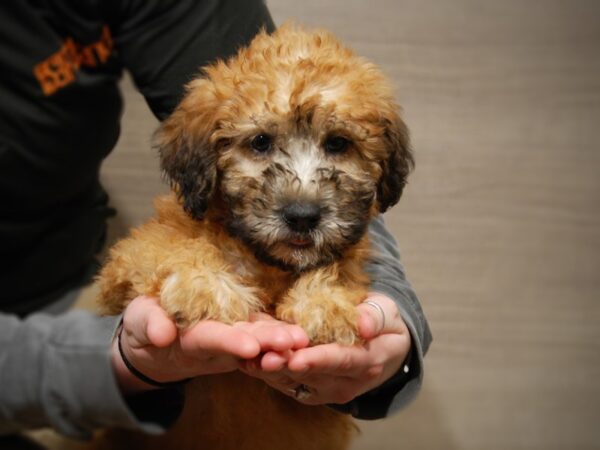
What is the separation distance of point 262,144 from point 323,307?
0.33 m

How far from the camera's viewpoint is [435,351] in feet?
7.64

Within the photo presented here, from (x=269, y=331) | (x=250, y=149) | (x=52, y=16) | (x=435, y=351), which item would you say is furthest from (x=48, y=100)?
(x=435, y=351)

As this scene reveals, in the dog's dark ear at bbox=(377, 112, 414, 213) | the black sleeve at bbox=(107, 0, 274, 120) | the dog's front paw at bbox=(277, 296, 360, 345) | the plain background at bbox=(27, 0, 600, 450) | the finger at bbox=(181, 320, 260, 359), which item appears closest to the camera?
the finger at bbox=(181, 320, 260, 359)

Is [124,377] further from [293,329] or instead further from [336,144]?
[336,144]

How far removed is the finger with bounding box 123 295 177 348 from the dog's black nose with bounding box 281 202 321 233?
0.84 ft

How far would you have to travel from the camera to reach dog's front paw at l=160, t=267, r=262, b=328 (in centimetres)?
→ 100

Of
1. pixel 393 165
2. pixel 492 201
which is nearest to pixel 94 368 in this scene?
pixel 393 165

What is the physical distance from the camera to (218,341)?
93 cm

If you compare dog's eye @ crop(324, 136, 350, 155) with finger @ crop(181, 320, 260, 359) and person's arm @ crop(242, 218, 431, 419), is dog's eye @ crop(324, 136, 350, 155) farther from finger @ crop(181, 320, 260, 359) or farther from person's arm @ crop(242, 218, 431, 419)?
finger @ crop(181, 320, 260, 359)

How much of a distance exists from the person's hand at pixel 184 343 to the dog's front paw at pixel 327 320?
0.03 m

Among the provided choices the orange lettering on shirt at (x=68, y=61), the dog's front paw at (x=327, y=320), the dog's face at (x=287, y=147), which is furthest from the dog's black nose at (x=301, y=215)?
the orange lettering on shirt at (x=68, y=61)

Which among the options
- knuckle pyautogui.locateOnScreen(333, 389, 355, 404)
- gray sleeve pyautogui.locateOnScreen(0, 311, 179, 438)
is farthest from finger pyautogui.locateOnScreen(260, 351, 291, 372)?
gray sleeve pyautogui.locateOnScreen(0, 311, 179, 438)

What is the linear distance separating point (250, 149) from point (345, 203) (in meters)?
0.20

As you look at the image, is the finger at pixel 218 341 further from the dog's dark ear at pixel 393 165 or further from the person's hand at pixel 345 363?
the dog's dark ear at pixel 393 165
